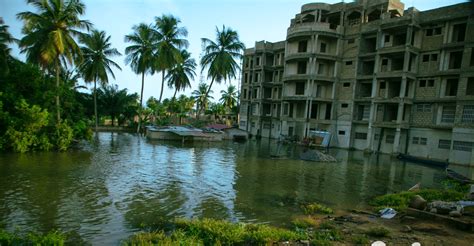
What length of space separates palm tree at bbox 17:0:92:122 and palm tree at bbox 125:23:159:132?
598 inches

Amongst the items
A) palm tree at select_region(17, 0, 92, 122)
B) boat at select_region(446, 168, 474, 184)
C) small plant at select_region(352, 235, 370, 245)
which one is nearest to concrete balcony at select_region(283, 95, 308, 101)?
boat at select_region(446, 168, 474, 184)

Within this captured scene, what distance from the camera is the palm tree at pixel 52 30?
67.5 ft

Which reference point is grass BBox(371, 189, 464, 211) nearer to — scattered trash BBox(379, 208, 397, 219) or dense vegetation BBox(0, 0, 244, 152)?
scattered trash BBox(379, 208, 397, 219)

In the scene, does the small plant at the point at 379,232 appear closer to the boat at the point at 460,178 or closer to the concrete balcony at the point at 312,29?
the boat at the point at 460,178

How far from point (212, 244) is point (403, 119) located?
32.2 meters

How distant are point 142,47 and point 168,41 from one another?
3.49m

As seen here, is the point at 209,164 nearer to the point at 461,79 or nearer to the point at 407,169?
the point at 407,169

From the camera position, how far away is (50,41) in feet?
67.1

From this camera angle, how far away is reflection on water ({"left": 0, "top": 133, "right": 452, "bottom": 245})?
889cm

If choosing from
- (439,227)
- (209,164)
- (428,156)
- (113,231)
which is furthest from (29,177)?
(428,156)

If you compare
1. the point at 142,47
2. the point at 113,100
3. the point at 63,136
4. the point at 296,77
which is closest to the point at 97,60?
the point at 142,47

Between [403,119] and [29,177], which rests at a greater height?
[403,119]

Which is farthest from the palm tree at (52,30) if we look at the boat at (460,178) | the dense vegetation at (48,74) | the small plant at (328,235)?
the boat at (460,178)

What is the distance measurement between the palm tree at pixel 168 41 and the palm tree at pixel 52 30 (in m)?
14.9
